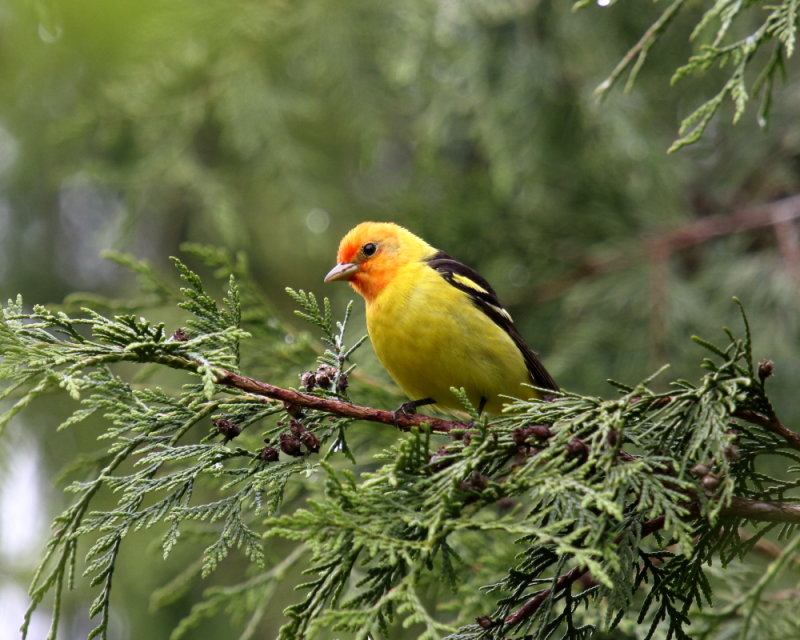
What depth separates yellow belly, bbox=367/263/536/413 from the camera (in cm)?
386

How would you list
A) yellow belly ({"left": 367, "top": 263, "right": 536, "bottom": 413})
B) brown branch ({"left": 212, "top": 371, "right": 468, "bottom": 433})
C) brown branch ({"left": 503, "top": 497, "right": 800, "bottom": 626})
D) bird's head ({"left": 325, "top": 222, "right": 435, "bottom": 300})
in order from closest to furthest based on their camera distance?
brown branch ({"left": 503, "top": 497, "right": 800, "bottom": 626})
brown branch ({"left": 212, "top": 371, "right": 468, "bottom": 433})
yellow belly ({"left": 367, "top": 263, "right": 536, "bottom": 413})
bird's head ({"left": 325, "top": 222, "right": 435, "bottom": 300})

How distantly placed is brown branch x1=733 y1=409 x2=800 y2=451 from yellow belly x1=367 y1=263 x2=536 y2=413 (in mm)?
1532

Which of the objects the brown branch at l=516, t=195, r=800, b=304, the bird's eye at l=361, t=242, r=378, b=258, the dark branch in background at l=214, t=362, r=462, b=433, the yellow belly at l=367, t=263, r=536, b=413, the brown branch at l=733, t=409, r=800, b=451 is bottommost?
the brown branch at l=516, t=195, r=800, b=304

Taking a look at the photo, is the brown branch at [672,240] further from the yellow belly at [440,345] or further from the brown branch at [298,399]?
the brown branch at [298,399]

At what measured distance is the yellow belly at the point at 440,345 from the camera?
3859 mm

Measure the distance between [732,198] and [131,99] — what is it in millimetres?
4597

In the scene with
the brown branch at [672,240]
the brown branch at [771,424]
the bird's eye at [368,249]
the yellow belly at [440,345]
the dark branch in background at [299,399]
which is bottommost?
the brown branch at [672,240]

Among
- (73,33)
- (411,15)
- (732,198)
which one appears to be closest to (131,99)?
(73,33)

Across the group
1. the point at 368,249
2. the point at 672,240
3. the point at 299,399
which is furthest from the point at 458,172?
the point at 299,399

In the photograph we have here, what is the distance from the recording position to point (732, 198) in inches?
271

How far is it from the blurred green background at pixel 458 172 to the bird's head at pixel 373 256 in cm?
136

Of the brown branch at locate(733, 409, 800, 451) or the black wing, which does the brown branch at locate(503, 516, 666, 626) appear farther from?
the black wing

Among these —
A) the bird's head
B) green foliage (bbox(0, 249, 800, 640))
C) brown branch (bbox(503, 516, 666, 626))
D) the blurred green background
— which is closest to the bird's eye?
the bird's head

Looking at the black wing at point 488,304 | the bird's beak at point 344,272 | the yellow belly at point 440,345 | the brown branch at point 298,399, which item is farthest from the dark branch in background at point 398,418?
the bird's beak at point 344,272
